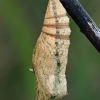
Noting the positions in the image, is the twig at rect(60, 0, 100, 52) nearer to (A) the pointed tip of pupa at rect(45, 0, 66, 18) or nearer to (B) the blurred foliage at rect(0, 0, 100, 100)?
(A) the pointed tip of pupa at rect(45, 0, 66, 18)

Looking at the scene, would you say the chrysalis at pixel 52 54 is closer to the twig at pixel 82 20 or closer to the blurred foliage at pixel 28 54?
the twig at pixel 82 20

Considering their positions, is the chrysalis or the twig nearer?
the twig

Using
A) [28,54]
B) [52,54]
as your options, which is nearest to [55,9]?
[52,54]

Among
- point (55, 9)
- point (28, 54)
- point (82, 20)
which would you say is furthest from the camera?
point (28, 54)

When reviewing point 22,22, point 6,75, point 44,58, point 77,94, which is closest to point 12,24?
point 22,22

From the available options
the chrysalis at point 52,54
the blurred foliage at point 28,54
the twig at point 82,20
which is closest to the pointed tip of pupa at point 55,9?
the chrysalis at point 52,54

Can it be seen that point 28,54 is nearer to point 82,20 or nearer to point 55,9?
point 55,9

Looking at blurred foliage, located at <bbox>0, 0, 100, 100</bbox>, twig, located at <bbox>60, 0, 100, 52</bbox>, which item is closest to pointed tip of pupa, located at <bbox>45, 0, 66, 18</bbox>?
twig, located at <bbox>60, 0, 100, 52</bbox>
